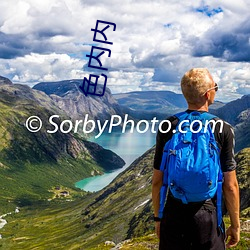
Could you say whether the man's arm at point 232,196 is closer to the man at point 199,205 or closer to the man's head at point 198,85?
the man at point 199,205

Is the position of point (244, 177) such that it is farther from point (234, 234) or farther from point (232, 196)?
point (232, 196)

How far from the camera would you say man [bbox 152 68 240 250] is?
430 inches

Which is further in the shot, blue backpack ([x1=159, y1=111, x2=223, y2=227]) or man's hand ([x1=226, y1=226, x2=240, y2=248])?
man's hand ([x1=226, y1=226, x2=240, y2=248])

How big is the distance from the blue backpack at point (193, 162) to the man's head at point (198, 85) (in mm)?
605

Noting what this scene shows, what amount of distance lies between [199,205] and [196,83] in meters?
3.50

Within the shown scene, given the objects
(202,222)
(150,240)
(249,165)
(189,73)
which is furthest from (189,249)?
(249,165)

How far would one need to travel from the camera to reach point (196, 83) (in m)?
11.1

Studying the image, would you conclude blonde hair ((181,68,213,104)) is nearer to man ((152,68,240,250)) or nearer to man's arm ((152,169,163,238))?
man ((152,68,240,250))

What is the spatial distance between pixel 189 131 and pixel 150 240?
25471 millimetres

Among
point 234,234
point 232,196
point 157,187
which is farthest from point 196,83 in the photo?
point 234,234

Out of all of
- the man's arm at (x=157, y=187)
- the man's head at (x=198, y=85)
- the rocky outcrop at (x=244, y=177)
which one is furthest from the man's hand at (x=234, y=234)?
the rocky outcrop at (x=244, y=177)

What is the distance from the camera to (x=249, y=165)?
104 m

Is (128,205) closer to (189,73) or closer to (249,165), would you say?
(249,165)

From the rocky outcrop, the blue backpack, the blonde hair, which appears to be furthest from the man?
the rocky outcrop
